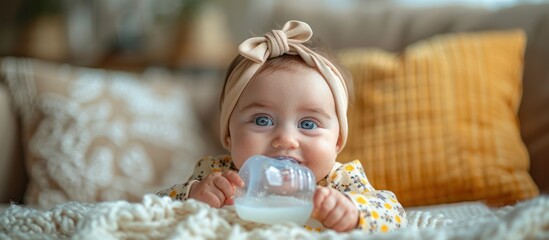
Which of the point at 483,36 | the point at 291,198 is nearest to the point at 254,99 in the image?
the point at 291,198

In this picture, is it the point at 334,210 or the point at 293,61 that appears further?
the point at 293,61

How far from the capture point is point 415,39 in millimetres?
1814

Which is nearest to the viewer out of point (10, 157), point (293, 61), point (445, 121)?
point (293, 61)

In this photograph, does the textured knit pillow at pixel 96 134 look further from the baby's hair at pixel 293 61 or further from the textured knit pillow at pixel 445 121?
the baby's hair at pixel 293 61

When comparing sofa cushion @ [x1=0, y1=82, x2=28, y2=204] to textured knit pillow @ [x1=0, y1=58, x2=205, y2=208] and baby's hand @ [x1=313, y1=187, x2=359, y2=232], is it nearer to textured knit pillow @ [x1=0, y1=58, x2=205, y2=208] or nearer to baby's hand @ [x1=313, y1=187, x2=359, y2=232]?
textured knit pillow @ [x1=0, y1=58, x2=205, y2=208]

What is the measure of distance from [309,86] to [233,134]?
14 centimetres

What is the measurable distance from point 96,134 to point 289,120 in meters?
0.97

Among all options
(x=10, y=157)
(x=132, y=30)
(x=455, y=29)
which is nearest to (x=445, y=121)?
(x=455, y=29)

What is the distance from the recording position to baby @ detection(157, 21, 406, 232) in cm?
89

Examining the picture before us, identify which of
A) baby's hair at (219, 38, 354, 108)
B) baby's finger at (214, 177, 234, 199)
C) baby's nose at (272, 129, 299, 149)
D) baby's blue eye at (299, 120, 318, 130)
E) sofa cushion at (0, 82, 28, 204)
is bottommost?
sofa cushion at (0, 82, 28, 204)

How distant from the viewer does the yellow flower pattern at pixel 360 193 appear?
31.8 inches

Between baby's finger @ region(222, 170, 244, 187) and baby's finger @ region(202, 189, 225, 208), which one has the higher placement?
baby's finger @ region(222, 170, 244, 187)

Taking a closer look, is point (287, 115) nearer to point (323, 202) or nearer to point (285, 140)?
point (285, 140)

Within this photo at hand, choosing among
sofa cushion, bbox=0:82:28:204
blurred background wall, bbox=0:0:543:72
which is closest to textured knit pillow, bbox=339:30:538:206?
sofa cushion, bbox=0:82:28:204
